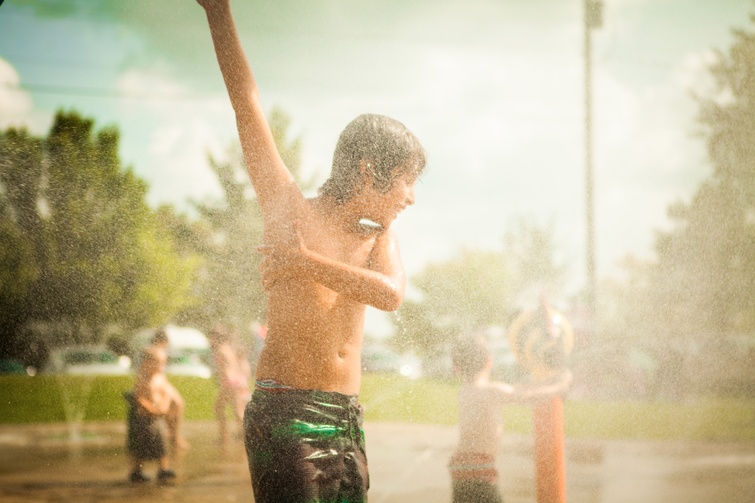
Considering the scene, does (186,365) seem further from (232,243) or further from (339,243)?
(339,243)

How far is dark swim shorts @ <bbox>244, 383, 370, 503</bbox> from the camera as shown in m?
1.42

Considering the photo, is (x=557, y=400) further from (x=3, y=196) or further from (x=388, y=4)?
(x=3, y=196)

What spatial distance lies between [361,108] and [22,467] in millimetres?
2314

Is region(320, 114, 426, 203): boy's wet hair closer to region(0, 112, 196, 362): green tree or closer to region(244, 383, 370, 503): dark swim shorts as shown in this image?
region(244, 383, 370, 503): dark swim shorts

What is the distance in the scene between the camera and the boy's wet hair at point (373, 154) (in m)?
1.56

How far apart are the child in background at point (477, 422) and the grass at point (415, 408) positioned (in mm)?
375

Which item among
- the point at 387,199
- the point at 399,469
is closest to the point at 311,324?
the point at 387,199

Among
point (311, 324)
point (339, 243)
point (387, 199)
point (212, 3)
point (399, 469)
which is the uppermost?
point (212, 3)

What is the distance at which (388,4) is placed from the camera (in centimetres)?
289

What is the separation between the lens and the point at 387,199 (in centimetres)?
158

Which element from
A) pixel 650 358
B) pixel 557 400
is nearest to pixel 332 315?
pixel 557 400

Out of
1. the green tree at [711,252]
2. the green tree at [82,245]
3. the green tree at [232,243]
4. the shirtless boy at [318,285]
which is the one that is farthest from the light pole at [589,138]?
the green tree at [82,245]

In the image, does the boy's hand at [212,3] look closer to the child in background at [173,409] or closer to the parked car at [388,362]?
the parked car at [388,362]

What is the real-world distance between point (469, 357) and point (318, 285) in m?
1.15
